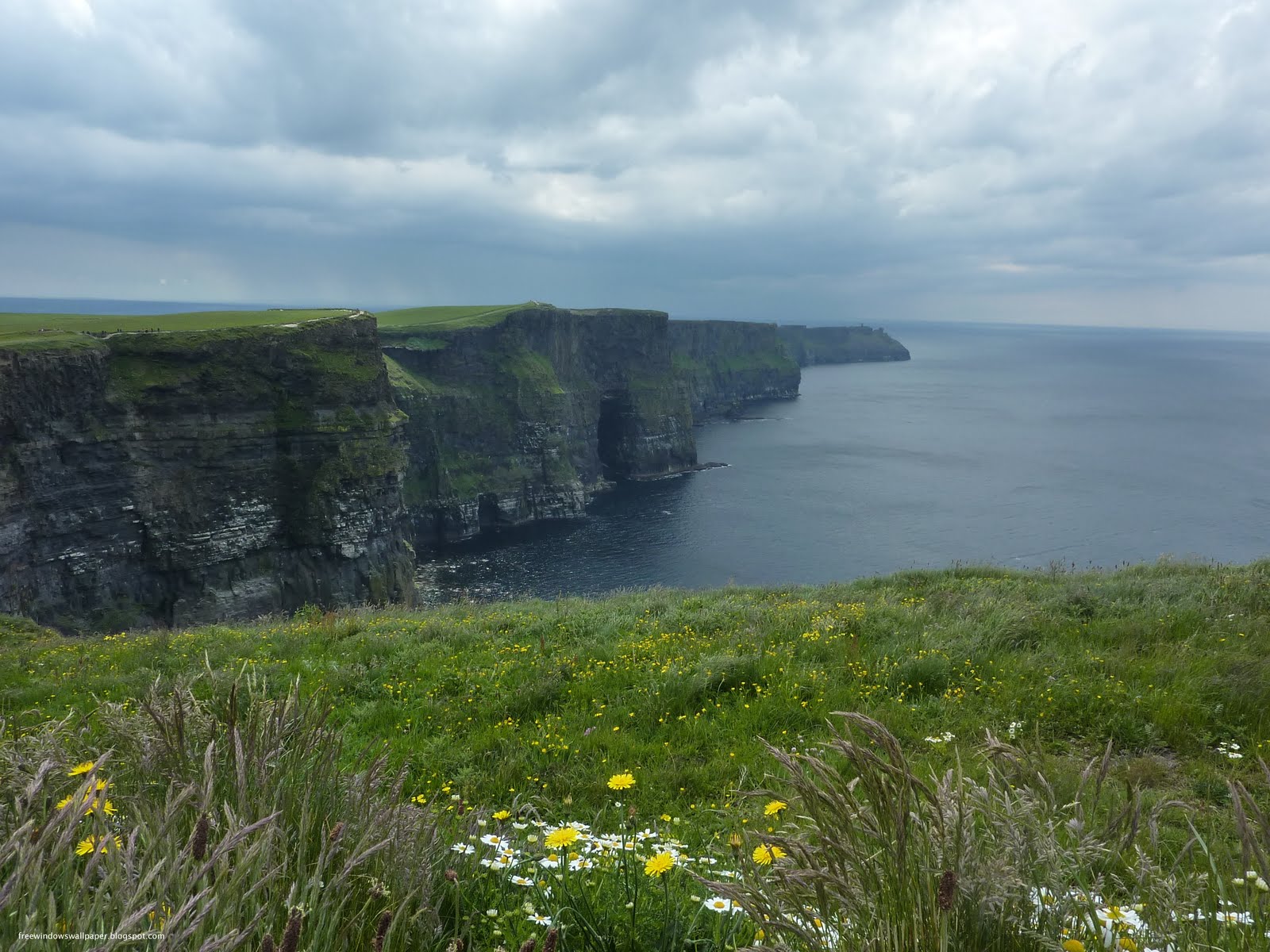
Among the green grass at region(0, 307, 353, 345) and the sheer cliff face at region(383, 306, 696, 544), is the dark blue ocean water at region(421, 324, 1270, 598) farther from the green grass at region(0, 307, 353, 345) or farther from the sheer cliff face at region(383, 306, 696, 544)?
the green grass at region(0, 307, 353, 345)

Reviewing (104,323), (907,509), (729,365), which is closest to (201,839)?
(104,323)

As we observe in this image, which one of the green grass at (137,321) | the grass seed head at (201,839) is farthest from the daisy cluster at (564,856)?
the green grass at (137,321)

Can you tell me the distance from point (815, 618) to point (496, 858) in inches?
323

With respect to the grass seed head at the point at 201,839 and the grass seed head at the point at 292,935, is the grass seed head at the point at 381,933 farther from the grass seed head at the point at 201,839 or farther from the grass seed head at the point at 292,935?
the grass seed head at the point at 201,839

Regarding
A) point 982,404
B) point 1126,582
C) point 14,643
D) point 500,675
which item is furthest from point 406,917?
point 982,404

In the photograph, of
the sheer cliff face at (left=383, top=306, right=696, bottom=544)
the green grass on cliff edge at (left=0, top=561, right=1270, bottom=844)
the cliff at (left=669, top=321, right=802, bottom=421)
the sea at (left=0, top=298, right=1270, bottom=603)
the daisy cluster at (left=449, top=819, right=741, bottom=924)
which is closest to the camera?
the daisy cluster at (left=449, top=819, right=741, bottom=924)

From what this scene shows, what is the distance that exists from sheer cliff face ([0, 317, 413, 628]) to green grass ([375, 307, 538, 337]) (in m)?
38.0

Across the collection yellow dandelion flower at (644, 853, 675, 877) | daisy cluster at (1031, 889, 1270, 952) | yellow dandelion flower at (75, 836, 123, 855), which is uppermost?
yellow dandelion flower at (75, 836, 123, 855)

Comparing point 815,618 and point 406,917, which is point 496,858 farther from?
point 815,618

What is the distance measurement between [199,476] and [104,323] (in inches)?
682

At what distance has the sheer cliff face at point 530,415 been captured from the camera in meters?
84.2

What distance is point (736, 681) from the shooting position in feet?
27.9

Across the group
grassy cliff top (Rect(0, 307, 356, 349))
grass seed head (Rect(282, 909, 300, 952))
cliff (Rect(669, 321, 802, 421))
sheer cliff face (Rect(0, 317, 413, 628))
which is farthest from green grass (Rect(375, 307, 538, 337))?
grass seed head (Rect(282, 909, 300, 952))

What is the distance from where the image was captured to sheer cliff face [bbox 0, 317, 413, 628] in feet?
132
